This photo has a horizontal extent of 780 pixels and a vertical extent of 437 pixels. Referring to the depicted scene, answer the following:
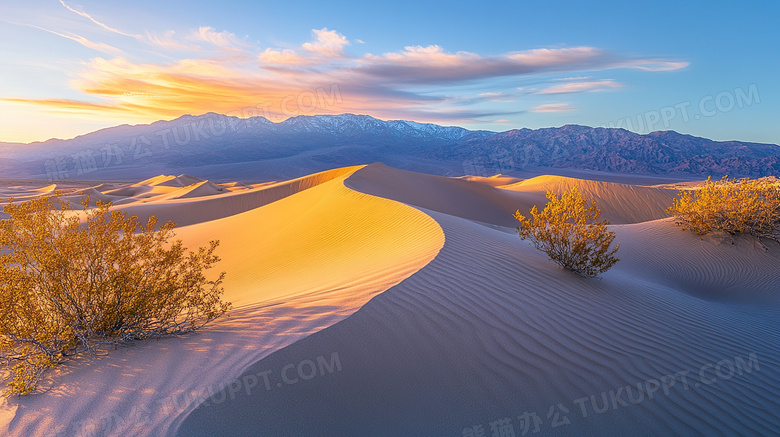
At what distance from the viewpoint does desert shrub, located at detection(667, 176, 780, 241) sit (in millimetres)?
9258

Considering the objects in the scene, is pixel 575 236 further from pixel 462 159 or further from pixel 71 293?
pixel 462 159

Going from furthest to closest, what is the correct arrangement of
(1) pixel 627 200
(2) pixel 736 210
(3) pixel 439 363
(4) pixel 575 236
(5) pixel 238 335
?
1. (1) pixel 627 200
2. (2) pixel 736 210
3. (4) pixel 575 236
4. (5) pixel 238 335
5. (3) pixel 439 363

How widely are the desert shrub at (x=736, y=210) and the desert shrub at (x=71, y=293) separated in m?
12.5

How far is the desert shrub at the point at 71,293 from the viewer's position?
2779mm

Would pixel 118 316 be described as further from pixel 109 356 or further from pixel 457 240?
pixel 457 240

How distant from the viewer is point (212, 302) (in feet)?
11.9

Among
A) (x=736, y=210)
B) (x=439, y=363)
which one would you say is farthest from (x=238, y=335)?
(x=736, y=210)

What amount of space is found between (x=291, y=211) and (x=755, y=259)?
46.9 feet

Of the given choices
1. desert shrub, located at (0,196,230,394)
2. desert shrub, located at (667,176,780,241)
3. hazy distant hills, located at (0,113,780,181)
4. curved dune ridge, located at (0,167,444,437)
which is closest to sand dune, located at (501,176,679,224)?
desert shrub, located at (667,176,780,241)

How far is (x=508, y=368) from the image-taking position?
3074mm

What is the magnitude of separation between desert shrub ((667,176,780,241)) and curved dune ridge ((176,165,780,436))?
540cm

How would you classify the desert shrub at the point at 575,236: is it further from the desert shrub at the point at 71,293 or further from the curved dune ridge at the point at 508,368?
the desert shrub at the point at 71,293

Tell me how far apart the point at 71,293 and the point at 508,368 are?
3.89 m

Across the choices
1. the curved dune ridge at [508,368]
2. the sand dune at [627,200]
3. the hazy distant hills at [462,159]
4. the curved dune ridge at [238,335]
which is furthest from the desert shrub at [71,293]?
the hazy distant hills at [462,159]
